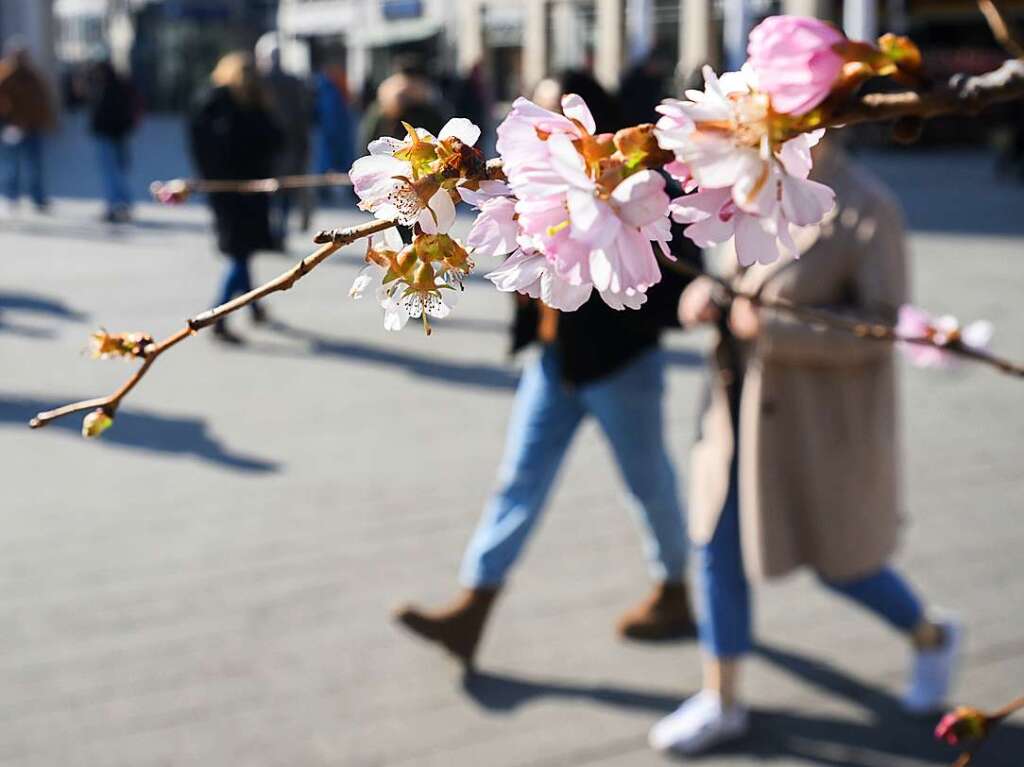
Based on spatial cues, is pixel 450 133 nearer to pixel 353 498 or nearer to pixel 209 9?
pixel 353 498

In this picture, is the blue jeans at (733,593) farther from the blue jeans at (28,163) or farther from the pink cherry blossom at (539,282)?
the blue jeans at (28,163)

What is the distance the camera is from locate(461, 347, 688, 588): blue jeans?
4.03m

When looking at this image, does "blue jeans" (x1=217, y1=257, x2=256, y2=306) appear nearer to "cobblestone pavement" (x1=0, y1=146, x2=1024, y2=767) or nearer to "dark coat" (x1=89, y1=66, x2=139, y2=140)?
"cobblestone pavement" (x1=0, y1=146, x2=1024, y2=767)


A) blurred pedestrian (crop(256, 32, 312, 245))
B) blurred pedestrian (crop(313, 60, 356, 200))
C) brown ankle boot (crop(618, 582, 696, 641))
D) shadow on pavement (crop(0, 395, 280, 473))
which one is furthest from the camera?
blurred pedestrian (crop(313, 60, 356, 200))

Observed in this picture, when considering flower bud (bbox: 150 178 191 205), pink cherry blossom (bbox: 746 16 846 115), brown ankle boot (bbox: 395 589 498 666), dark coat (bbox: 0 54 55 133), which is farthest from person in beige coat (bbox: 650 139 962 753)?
dark coat (bbox: 0 54 55 133)

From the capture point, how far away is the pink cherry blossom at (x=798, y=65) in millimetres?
727

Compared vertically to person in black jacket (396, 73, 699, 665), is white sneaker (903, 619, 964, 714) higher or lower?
lower

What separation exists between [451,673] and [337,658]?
1.15ft

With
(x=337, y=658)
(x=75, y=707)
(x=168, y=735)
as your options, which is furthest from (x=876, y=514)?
(x=75, y=707)

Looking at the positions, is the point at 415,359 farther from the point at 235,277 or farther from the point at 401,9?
the point at 401,9

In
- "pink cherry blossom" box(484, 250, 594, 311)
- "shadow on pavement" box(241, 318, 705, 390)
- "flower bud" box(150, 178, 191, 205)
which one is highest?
"pink cherry blossom" box(484, 250, 594, 311)

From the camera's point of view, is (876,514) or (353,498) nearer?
(876,514)

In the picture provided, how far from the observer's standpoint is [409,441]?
616 cm

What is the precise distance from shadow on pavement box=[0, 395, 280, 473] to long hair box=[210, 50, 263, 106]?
2.55m
